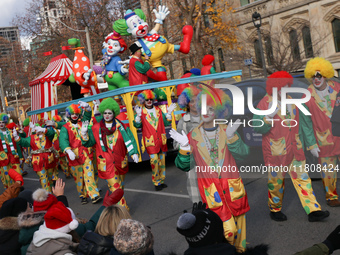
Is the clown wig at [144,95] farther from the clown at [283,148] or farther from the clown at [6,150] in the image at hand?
the clown at [283,148]

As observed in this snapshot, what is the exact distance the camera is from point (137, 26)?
35.2 ft

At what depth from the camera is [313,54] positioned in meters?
23.1

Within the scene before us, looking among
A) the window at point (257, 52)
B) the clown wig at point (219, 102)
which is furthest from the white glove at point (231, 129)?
the window at point (257, 52)

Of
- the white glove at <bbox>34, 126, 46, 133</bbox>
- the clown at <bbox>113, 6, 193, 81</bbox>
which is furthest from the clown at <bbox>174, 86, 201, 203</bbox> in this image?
the clown at <bbox>113, 6, 193, 81</bbox>

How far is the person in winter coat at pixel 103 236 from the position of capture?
3020 mm

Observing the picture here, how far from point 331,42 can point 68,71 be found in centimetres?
1514

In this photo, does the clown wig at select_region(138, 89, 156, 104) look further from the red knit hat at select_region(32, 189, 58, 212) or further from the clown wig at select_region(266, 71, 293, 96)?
the red knit hat at select_region(32, 189, 58, 212)

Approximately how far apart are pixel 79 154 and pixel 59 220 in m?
5.06

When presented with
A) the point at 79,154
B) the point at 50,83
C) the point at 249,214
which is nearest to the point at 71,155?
the point at 79,154

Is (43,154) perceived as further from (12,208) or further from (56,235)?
(56,235)

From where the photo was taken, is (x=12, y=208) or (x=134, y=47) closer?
(x=12, y=208)

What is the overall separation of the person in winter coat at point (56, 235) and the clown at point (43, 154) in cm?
575

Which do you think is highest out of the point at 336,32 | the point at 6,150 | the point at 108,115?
the point at 336,32

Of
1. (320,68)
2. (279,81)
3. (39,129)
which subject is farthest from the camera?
(39,129)
